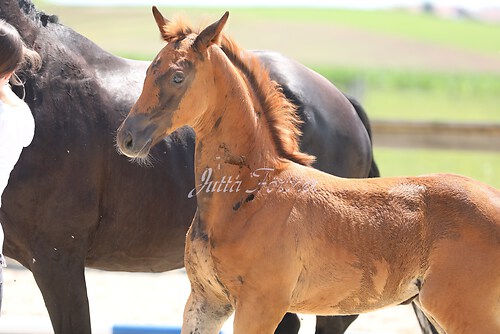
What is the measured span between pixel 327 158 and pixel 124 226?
3.76ft

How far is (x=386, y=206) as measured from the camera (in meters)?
2.94

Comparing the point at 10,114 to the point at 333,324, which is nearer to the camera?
the point at 10,114

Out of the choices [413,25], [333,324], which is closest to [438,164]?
[333,324]

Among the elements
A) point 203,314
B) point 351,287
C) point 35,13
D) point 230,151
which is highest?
point 35,13

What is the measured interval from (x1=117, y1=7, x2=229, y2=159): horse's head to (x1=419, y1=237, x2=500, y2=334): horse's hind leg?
1026 millimetres

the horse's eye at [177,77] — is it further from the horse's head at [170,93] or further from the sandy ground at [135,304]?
the sandy ground at [135,304]

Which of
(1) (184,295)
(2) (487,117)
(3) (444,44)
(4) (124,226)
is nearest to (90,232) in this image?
(4) (124,226)

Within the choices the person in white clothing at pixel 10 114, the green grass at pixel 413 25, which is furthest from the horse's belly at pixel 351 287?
the green grass at pixel 413 25

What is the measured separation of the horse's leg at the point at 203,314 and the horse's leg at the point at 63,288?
85cm

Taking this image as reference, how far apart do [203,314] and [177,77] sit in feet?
2.81

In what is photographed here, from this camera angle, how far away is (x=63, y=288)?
359cm

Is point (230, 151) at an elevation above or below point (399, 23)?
above

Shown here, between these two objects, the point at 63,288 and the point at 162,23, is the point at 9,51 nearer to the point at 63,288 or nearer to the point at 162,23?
the point at 162,23

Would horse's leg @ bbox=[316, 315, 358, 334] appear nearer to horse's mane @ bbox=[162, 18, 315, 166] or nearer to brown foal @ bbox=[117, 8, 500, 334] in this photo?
brown foal @ bbox=[117, 8, 500, 334]
